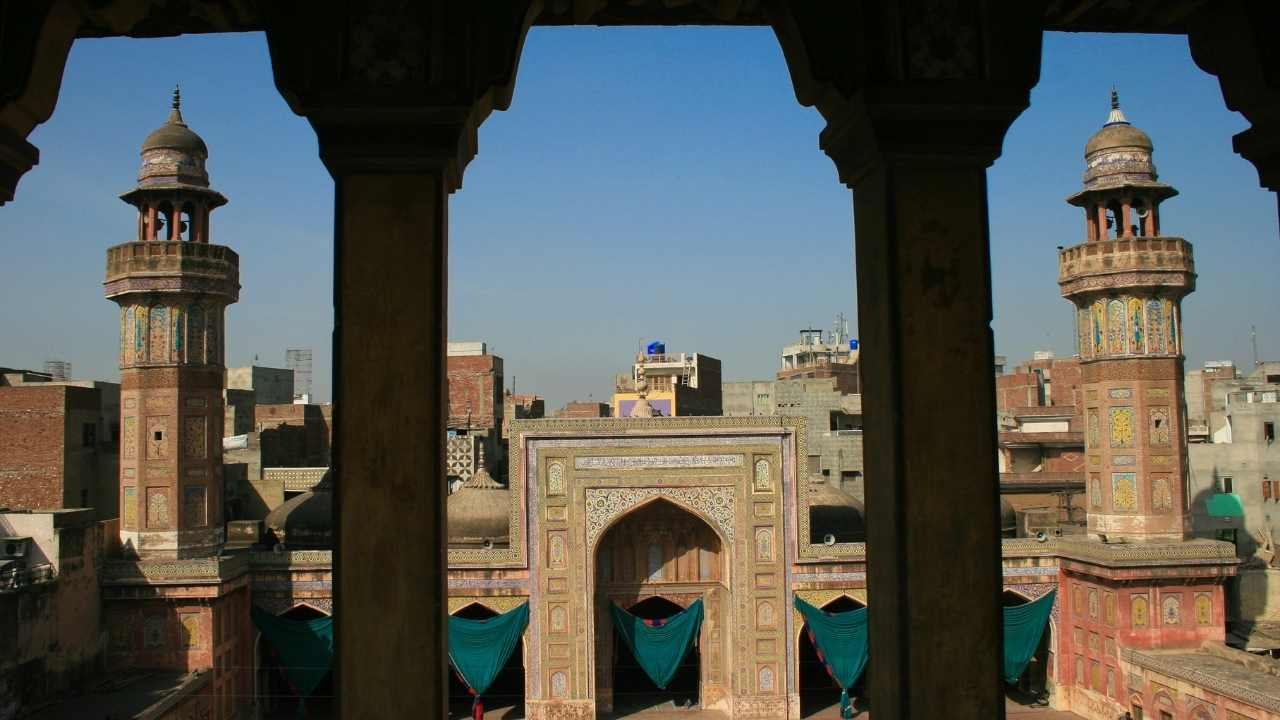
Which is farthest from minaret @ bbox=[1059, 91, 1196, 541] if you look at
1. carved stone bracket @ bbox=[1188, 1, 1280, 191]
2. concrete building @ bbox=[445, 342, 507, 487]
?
concrete building @ bbox=[445, 342, 507, 487]

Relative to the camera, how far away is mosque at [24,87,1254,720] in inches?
683

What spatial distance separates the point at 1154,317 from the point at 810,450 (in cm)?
1187

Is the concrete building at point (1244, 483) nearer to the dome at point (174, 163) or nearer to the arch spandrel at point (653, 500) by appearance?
the arch spandrel at point (653, 500)

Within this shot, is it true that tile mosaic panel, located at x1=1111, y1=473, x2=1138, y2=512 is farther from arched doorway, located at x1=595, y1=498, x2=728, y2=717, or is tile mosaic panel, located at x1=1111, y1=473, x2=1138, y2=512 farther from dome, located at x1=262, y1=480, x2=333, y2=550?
dome, located at x1=262, y1=480, x2=333, y2=550

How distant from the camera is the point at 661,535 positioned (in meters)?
20.6

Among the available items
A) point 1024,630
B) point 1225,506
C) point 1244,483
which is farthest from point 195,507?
point 1244,483

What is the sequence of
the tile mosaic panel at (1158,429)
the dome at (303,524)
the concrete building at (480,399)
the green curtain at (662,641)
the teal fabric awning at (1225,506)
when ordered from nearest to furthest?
the tile mosaic panel at (1158,429) < the green curtain at (662,641) < the dome at (303,524) < the teal fabric awning at (1225,506) < the concrete building at (480,399)

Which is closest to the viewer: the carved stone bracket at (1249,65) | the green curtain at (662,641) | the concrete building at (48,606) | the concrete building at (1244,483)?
the carved stone bracket at (1249,65)

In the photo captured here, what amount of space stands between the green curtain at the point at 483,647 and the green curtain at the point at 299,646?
2328 millimetres

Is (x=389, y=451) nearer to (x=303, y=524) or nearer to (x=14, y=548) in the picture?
(x=14, y=548)

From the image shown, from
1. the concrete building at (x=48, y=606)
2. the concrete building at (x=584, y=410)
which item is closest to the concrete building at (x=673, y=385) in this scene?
the concrete building at (x=584, y=410)

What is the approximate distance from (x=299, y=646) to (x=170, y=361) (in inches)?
217

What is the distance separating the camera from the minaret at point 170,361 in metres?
17.4

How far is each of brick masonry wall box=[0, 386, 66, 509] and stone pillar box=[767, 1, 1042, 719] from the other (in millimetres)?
21540
